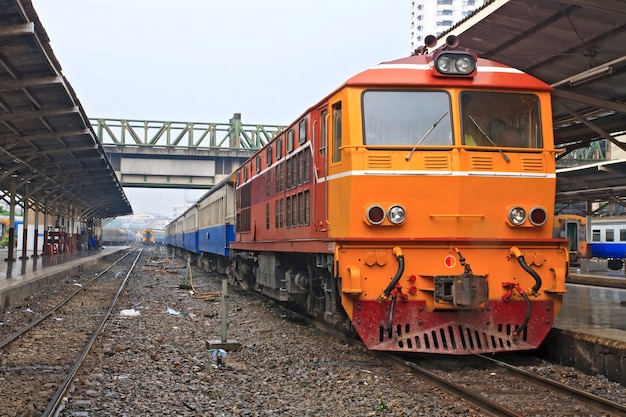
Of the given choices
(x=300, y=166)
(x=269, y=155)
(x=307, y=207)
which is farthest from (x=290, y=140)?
(x=269, y=155)

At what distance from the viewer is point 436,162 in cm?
774

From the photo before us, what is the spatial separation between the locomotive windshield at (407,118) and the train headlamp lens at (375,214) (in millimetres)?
797

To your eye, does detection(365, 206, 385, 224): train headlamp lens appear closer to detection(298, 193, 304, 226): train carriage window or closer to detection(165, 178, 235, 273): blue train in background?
detection(298, 193, 304, 226): train carriage window

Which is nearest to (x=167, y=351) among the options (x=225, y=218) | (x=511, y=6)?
(x=511, y=6)

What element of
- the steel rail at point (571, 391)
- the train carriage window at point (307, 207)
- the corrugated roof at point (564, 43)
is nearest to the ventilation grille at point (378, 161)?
the train carriage window at point (307, 207)

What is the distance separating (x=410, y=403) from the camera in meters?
6.18

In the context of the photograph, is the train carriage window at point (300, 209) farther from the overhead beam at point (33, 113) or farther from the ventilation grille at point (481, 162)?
the overhead beam at point (33, 113)

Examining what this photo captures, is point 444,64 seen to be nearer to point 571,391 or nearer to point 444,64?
point 444,64

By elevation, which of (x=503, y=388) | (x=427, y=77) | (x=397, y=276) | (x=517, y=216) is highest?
(x=427, y=77)

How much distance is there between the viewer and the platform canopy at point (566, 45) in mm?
9305

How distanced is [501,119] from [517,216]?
122 cm

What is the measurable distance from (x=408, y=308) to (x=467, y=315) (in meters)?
0.71

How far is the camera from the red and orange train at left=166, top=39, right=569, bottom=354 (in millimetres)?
7508

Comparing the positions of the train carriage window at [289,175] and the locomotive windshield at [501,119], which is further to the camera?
the train carriage window at [289,175]
